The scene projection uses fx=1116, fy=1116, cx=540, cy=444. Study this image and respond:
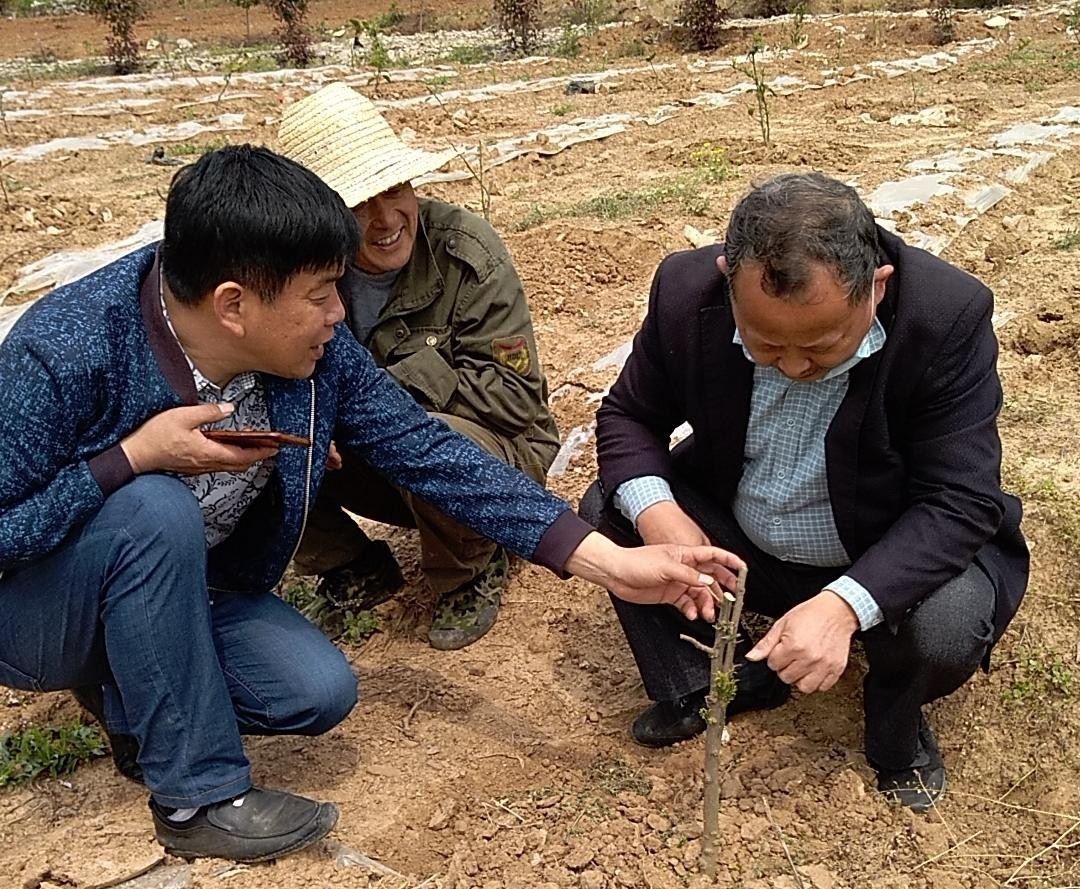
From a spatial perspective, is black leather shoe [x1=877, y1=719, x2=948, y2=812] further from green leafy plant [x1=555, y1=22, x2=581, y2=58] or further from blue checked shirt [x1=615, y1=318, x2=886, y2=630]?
green leafy plant [x1=555, y1=22, x2=581, y2=58]

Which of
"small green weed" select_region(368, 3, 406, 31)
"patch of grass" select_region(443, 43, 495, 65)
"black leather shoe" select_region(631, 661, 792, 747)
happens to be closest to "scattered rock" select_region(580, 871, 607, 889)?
"black leather shoe" select_region(631, 661, 792, 747)

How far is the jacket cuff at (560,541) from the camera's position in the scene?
2.25 meters

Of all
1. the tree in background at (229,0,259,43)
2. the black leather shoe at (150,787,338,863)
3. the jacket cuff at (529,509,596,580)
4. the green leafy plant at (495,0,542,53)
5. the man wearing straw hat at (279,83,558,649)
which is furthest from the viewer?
the tree in background at (229,0,259,43)

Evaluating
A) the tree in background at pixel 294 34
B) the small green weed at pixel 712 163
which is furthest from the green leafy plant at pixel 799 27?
the tree in background at pixel 294 34

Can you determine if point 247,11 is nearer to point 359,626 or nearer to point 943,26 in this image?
point 943,26

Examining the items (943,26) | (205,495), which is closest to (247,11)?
(943,26)

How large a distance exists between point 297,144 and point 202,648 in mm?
1449

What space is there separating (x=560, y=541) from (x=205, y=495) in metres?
0.71

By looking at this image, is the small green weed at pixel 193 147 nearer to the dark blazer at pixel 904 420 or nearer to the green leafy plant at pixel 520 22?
the dark blazer at pixel 904 420

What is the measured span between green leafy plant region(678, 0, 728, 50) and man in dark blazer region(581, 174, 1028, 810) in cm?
1394

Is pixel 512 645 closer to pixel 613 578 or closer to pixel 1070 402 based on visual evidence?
pixel 613 578

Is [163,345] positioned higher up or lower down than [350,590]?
higher up

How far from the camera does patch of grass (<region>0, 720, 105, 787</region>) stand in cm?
251

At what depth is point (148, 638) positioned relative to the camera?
2.00 meters
